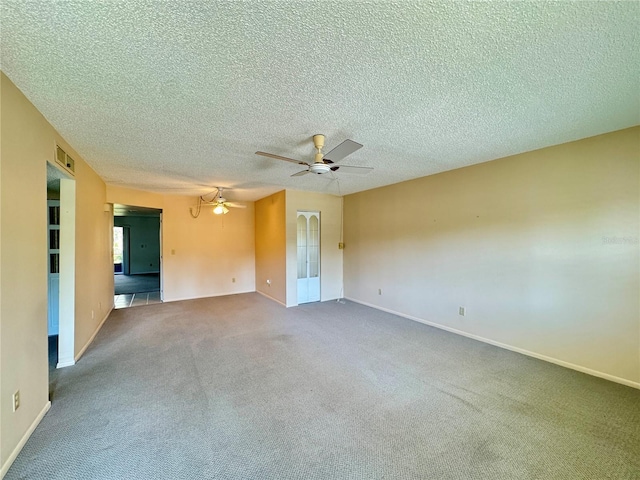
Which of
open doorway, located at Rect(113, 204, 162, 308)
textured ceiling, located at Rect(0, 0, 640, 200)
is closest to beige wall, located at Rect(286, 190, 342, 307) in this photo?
textured ceiling, located at Rect(0, 0, 640, 200)

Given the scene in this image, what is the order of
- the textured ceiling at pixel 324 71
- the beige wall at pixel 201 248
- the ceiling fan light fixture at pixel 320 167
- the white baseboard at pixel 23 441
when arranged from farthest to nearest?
1. the beige wall at pixel 201 248
2. the ceiling fan light fixture at pixel 320 167
3. the white baseboard at pixel 23 441
4. the textured ceiling at pixel 324 71

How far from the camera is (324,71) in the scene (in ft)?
5.48

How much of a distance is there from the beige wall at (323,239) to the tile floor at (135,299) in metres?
3.37

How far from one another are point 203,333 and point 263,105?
3507mm

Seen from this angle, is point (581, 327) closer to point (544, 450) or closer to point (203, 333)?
point (544, 450)

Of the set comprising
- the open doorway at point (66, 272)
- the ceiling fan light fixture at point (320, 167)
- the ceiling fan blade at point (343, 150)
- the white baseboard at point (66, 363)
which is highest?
the ceiling fan blade at point (343, 150)

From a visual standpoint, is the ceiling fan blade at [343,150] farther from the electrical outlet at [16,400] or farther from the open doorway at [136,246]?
the open doorway at [136,246]

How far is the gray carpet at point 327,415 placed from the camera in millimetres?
1666

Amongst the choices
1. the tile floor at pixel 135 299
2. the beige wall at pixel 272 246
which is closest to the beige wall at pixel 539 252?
the beige wall at pixel 272 246

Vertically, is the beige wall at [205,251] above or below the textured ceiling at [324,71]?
below

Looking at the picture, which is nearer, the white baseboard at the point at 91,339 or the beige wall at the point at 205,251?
the white baseboard at the point at 91,339

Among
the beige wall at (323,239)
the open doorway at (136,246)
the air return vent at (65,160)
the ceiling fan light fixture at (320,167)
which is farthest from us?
the open doorway at (136,246)

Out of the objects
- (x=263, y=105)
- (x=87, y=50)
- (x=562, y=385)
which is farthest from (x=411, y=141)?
(x=562, y=385)

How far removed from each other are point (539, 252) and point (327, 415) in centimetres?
313
